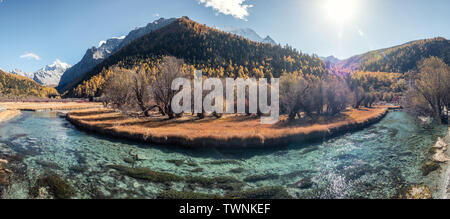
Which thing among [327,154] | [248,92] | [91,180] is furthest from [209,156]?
[248,92]

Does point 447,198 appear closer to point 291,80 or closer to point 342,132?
point 342,132

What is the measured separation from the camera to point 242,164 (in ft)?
72.8

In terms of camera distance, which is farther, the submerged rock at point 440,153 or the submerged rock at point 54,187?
the submerged rock at point 440,153

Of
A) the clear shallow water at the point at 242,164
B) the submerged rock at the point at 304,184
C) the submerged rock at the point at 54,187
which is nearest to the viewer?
the submerged rock at the point at 54,187

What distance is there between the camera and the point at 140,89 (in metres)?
52.5

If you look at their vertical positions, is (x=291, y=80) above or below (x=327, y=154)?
above

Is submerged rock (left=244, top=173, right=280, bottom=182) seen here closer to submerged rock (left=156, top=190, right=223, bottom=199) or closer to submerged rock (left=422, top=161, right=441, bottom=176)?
submerged rock (left=156, top=190, right=223, bottom=199)

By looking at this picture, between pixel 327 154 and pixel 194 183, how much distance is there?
17349 millimetres

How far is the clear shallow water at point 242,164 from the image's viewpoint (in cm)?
1546

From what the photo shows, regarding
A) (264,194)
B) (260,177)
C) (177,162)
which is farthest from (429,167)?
(177,162)

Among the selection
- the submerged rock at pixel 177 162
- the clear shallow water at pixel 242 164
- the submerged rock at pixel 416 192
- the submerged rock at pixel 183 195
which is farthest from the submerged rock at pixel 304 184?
the submerged rock at pixel 177 162

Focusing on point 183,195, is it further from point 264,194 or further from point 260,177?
point 260,177

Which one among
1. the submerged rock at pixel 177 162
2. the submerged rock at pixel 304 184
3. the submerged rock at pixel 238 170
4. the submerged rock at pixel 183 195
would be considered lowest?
the submerged rock at pixel 304 184

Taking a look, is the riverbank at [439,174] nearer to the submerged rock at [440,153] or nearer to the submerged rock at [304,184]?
the submerged rock at [440,153]
